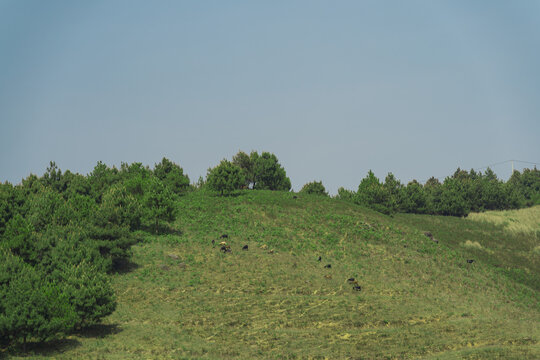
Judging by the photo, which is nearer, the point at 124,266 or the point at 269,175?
the point at 124,266

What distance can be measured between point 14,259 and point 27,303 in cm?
471

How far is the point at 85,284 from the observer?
31.6 meters

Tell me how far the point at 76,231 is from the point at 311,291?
22.8 metres

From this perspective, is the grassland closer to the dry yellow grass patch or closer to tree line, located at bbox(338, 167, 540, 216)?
the dry yellow grass patch

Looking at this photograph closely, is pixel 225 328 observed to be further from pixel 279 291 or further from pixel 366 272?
pixel 366 272

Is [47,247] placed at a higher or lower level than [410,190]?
lower

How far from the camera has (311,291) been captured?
152ft

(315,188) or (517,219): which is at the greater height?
(315,188)

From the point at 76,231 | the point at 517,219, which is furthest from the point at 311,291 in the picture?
the point at 517,219

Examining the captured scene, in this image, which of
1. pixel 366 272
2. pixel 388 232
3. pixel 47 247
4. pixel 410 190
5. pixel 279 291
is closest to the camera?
pixel 47 247

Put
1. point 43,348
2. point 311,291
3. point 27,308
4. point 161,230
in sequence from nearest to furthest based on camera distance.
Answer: point 27,308 < point 43,348 < point 311,291 < point 161,230

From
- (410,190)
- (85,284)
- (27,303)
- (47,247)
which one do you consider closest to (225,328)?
(85,284)

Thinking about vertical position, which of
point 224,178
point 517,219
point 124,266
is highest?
point 224,178

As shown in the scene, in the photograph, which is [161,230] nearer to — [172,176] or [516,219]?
[172,176]
